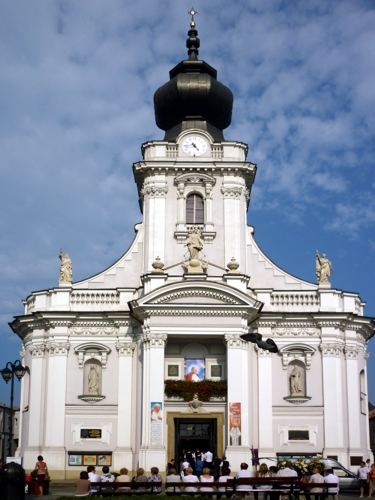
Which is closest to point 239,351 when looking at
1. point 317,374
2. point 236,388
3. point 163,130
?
point 236,388

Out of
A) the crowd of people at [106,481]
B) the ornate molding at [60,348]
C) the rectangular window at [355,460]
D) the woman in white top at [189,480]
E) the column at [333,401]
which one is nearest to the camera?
the crowd of people at [106,481]

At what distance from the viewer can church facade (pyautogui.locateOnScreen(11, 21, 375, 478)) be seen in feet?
116

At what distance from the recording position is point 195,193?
40.6 metres

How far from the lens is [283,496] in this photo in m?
21.3

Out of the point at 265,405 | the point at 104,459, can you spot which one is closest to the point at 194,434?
the point at 265,405

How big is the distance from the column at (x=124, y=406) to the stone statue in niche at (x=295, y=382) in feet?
26.4

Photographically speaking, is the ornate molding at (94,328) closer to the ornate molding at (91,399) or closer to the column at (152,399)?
the ornate molding at (91,399)

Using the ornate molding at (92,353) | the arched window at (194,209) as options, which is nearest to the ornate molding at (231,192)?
the arched window at (194,209)

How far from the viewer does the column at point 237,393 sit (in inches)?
1316

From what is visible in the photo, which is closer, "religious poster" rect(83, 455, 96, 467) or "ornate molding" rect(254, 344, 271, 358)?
"religious poster" rect(83, 455, 96, 467)

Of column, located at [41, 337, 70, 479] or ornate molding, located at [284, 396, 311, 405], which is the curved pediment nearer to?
ornate molding, located at [284, 396, 311, 405]

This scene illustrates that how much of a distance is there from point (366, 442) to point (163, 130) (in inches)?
817

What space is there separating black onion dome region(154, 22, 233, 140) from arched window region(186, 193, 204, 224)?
163 inches

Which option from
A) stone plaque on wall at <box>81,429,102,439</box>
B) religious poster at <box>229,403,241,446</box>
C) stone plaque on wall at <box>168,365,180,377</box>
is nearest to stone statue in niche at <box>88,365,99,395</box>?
stone plaque on wall at <box>81,429,102,439</box>
